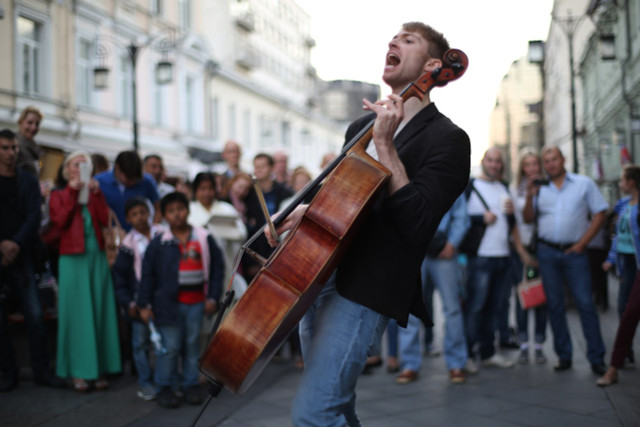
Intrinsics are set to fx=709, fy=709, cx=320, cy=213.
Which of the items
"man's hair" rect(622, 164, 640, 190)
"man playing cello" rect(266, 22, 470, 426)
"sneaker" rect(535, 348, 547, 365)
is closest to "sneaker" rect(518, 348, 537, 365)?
"sneaker" rect(535, 348, 547, 365)

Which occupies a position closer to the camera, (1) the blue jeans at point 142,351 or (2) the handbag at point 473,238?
(1) the blue jeans at point 142,351

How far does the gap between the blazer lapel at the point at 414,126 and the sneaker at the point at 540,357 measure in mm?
5001

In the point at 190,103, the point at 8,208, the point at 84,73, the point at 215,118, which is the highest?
the point at 190,103

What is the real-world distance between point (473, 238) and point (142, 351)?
Result: 3416 mm

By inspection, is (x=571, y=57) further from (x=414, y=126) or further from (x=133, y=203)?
(x=414, y=126)

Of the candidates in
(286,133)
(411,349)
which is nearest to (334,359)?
(411,349)

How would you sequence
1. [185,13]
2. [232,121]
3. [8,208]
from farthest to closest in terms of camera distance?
[232,121] → [185,13] → [8,208]

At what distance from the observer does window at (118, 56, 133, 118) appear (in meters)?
26.6

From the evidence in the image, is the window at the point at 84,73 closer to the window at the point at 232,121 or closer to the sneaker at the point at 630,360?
the window at the point at 232,121

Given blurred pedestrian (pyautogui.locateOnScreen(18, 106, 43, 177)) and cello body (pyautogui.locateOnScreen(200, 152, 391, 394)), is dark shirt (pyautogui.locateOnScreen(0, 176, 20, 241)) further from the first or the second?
cello body (pyautogui.locateOnScreen(200, 152, 391, 394))

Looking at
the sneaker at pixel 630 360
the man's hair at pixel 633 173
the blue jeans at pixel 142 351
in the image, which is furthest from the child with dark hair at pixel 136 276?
the man's hair at pixel 633 173

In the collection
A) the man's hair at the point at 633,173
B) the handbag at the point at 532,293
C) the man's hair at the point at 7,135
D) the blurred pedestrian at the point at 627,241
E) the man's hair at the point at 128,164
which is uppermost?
the man's hair at the point at 7,135

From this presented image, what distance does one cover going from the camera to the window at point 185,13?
32.8 metres

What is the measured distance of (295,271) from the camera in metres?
2.61
